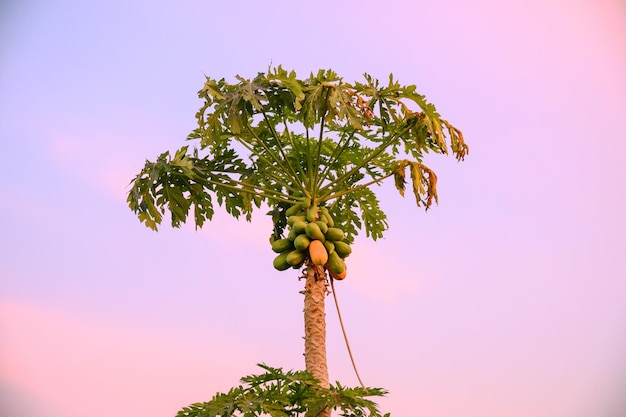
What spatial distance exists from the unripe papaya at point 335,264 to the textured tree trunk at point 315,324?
0.16 metres

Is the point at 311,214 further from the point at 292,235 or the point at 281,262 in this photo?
the point at 281,262

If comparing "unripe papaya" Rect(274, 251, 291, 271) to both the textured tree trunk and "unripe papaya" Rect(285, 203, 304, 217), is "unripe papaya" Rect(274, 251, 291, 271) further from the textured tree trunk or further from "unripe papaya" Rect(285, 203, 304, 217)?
"unripe papaya" Rect(285, 203, 304, 217)

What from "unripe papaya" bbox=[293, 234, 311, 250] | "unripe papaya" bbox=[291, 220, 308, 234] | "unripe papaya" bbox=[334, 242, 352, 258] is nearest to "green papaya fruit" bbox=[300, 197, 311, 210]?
"unripe papaya" bbox=[291, 220, 308, 234]

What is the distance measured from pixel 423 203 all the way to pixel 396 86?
63.4 inches

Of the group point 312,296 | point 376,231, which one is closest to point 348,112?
point 312,296

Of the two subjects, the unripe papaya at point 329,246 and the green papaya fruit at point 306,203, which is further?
the green papaya fruit at point 306,203

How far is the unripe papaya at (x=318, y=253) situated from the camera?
10.0 metres

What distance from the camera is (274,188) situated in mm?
11789

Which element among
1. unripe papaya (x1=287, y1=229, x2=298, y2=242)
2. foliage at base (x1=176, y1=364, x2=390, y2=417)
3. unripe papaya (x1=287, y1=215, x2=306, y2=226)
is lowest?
foliage at base (x1=176, y1=364, x2=390, y2=417)

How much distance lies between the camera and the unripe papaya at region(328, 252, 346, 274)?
33.9 ft

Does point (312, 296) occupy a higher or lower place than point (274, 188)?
lower

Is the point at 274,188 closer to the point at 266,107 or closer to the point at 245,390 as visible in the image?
the point at 266,107

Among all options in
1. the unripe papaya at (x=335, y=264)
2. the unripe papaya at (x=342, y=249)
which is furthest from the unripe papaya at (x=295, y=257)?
the unripe papaya at (x=342, y=249)

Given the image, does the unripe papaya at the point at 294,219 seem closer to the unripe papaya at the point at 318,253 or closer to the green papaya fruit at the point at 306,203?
the green papaya fruit at the point at 306,203
